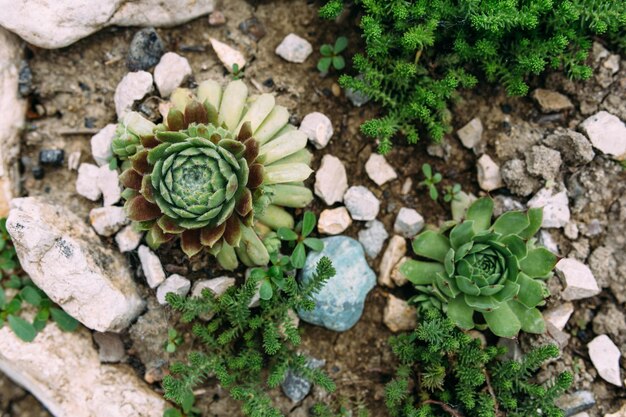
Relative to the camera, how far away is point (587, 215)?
13.6 ft

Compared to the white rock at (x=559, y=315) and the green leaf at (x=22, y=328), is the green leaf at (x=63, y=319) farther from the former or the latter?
the white rock at (x=559, y=315)

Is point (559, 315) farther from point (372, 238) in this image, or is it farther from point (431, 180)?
point (372, 238)

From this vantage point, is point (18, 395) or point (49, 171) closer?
point (49, 171)

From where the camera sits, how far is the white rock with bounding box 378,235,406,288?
163 inches

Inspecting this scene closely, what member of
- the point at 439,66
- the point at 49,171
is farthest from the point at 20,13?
the point at 439,66

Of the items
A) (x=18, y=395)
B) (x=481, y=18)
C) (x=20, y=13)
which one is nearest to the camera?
(x=481, y=18)

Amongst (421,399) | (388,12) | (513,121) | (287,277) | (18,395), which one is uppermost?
(388,12)

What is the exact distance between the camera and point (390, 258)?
4.14 meters

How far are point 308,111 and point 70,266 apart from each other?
199 centimetres

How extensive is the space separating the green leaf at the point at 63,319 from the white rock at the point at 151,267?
0.63m

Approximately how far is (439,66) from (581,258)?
1.73 metres

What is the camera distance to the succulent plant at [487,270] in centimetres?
372

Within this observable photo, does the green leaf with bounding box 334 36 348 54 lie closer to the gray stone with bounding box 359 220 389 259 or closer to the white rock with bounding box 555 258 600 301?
the gray stone with bounding box 359 220 389 259

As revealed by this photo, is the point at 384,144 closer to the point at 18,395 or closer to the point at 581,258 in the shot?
the point at 581,258
